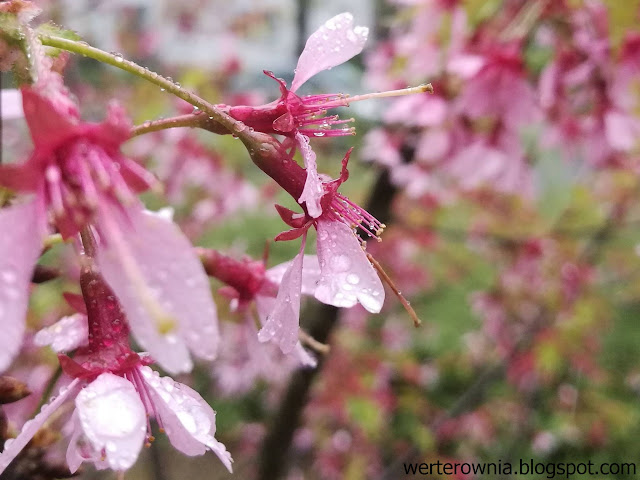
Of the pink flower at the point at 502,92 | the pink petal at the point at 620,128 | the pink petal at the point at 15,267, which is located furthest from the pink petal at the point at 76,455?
the pink petal at the point at 620,128

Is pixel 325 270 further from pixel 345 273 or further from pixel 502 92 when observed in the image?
pixel 502 92

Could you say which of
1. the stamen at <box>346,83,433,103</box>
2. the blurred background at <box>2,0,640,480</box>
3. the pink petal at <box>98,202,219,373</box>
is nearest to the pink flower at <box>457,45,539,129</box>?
the blurred background at <box>2,0,640,480</box>

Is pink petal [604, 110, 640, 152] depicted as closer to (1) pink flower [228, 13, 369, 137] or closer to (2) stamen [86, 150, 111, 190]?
(1) pink flower [228, 13, 369, 137]

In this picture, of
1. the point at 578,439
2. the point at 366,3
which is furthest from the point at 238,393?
the point at 366,3

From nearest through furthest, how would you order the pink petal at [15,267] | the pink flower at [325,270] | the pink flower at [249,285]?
the pink petal at [15,267] → the pink flower at [325,270] → the pink flower at [249,285]

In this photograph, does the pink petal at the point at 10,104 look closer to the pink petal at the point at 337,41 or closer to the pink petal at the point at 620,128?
the pink petal at the point at 337,41

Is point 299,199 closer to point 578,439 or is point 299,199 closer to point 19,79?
point 19,79

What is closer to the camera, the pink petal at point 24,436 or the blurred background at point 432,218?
the pink petal at point 24,436
